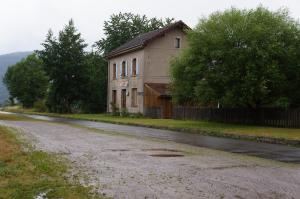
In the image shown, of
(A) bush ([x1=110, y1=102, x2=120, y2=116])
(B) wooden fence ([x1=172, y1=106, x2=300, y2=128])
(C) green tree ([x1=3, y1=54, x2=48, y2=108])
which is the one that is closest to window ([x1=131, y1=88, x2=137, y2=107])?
(A) bush ([x1=110, y1=102, x2=120, y2=116])

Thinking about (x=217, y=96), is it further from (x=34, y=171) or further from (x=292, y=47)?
(x=34, y=171)

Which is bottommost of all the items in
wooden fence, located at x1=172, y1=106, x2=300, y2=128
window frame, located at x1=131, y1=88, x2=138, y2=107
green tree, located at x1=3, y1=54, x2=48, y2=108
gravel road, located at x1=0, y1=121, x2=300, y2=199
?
gravel road, located at x1=0, y1=121, x2=300, y2=199

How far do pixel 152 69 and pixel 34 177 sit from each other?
40074 mm

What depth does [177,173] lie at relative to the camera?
1084 cm

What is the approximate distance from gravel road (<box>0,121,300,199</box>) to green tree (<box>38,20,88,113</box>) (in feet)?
156

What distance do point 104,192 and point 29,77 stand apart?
9268cm

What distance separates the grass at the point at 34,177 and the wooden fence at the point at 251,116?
62.7ft

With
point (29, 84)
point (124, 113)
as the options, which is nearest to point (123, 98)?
point (124, 113)

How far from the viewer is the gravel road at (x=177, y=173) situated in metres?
8.73

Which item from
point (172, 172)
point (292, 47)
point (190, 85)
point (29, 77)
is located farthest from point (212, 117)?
point (29, 77)

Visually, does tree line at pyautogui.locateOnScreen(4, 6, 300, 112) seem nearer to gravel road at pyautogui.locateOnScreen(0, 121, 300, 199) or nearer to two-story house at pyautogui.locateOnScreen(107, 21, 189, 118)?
two-story house at pyautogui.locateOnScreen(107, 21, 189, 118)

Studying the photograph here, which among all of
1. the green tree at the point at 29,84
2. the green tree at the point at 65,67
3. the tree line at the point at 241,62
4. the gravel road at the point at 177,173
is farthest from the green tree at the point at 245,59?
A: the green tree at the point at 29,84

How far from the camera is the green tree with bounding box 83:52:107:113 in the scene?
211 ft

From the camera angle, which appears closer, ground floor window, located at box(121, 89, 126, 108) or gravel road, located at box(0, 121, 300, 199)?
gravel road, located at box(0, 121, 300, 199)
